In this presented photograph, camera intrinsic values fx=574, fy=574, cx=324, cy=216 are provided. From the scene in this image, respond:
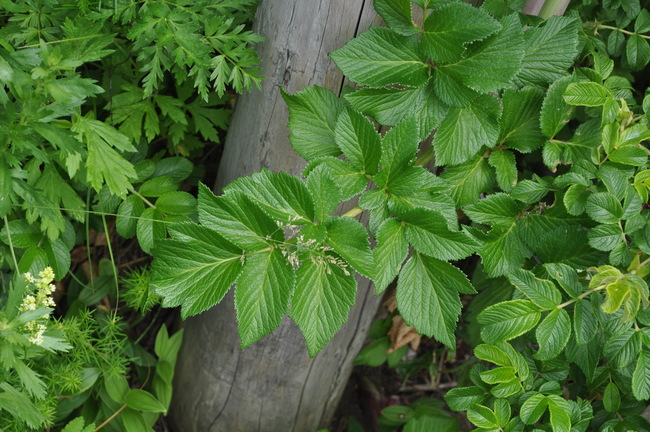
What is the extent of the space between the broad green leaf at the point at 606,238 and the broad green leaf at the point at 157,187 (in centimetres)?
118

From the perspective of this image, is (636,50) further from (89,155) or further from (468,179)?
(89,155)

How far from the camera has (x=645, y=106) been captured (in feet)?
4.70

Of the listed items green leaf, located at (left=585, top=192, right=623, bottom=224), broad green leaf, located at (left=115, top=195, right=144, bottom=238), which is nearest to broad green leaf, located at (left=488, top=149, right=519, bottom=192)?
green leaf, located at (left=585, top=192, right=623, bottom=224)

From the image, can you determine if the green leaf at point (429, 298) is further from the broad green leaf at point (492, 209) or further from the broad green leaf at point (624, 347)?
the broad green leaf at point (624, 347)

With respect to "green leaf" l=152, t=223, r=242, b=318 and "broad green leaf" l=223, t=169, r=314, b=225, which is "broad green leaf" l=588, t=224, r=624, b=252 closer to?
"broad green leaf" l=223, t=169, r=314, b=225

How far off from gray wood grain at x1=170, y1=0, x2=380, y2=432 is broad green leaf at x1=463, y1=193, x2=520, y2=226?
1.58ft

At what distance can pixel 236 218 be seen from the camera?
1242mm

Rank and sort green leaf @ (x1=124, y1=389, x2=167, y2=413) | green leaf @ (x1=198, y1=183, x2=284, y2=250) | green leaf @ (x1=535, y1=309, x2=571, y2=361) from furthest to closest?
green leaf @ (x1=124, y1=389, x2=167, y2=413) → green leaf @ (x1=535, y1=309, x2=571, y2=361) → green leaf @ (x1=198, y1=183, x2=284, y2=250)

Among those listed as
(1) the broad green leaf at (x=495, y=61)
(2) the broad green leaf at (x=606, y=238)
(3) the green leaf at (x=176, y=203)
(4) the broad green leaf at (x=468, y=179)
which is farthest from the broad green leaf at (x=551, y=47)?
(3) the green leaf at (x=176, y=203)

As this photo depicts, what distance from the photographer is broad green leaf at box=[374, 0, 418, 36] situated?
4.31 feet

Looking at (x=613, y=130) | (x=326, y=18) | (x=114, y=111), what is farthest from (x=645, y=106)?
(x=114, y=111)

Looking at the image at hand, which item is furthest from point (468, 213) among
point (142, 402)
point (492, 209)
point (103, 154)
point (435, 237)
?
point (142, 402)

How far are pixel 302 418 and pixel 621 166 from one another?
1625 mm

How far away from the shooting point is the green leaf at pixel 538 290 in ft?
4.39
